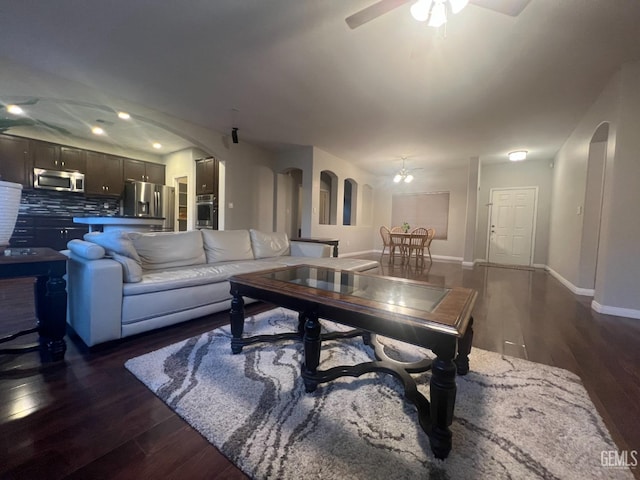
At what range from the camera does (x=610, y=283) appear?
9.08 ft

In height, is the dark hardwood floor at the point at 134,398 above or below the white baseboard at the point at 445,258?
below

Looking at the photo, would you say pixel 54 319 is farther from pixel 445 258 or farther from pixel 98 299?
pixel 445 258

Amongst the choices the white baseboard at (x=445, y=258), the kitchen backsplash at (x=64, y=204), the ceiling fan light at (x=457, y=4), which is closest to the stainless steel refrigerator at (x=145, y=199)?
the kitchen backsplash at (x=64, y=204)

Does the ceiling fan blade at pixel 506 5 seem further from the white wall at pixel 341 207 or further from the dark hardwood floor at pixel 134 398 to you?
the white wall at pixel 341 207

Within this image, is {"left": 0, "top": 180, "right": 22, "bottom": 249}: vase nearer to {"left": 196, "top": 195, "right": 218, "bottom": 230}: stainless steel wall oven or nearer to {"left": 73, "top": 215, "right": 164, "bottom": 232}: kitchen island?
{"left": 73, "top": 215, "right": 164, "bottom": 232}: kitchen island

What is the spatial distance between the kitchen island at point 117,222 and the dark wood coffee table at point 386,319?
13.0 feet

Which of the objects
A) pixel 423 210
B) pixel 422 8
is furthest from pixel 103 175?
pixel 423 210

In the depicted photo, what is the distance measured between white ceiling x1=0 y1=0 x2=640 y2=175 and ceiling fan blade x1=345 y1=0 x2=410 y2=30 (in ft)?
1.21

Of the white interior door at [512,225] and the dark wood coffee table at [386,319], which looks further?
the white interior door at [512,225]

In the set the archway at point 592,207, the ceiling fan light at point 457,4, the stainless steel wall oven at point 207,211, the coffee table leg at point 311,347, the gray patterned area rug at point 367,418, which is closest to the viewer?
the gray patterned area rug at point 367,418

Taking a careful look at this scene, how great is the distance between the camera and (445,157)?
603 cm

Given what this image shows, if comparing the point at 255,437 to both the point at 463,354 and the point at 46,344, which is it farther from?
the point at 46,344

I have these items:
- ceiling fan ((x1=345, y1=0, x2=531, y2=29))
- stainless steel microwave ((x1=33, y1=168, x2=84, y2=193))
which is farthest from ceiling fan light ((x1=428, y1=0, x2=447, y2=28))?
stainless steel microwave ((x1=33, y1=168, x2=84, y2=193))

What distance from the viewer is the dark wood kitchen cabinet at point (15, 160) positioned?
459 cm
